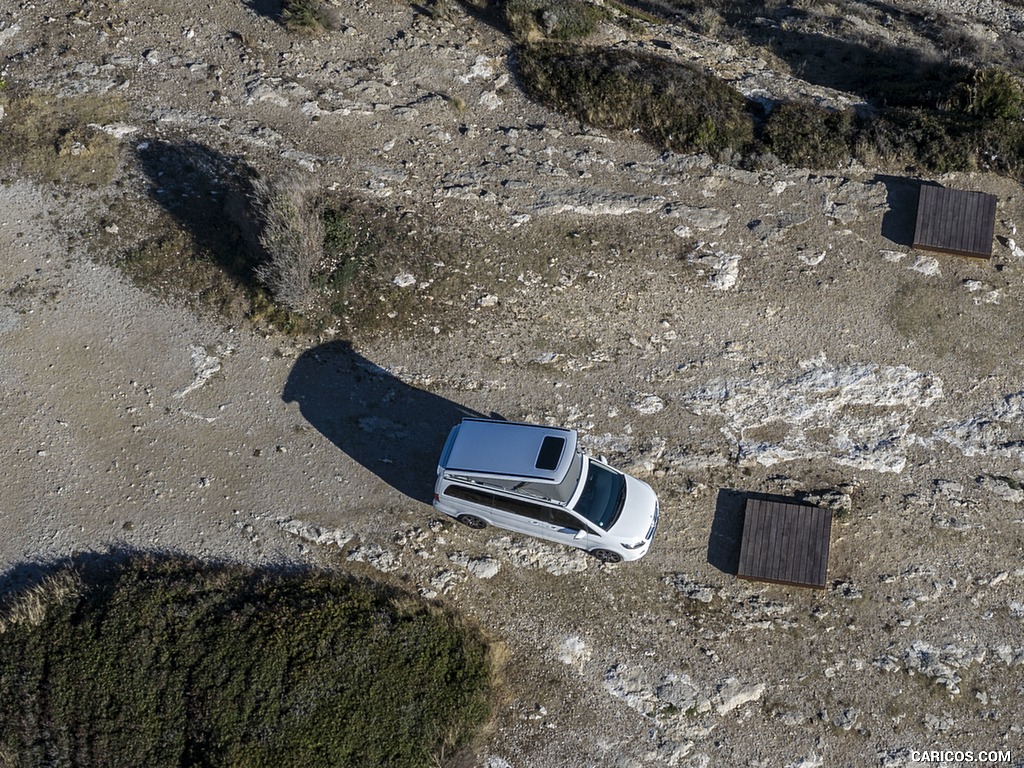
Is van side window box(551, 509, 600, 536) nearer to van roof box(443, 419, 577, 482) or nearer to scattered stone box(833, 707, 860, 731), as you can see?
van roof box(443, 419, 577, 482)

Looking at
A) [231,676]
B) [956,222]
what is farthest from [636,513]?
[956,222]

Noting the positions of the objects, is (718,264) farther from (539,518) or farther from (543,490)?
(539,518)

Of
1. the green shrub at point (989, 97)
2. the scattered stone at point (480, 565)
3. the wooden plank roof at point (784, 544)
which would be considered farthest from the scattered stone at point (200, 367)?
the green shrub at point (989, 97)

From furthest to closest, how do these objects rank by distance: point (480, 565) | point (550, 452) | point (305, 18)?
point (305, 18) < point (480, 565) < point (550, 452)

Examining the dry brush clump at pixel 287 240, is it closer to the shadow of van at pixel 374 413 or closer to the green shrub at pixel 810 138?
the shadow of van at pixel 374 413

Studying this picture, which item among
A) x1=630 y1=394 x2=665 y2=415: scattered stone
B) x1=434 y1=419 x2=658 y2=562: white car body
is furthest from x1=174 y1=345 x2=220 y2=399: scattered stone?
x1=630 y1=394 x2=665 y2=415: scattered stone

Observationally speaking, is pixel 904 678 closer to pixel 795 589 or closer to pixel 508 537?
pixel 795 589
